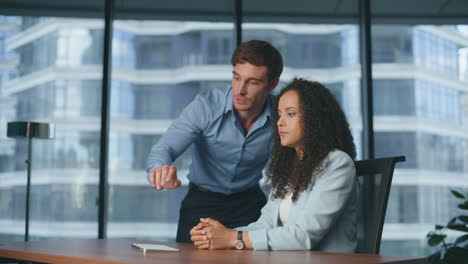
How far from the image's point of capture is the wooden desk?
50.4 inches

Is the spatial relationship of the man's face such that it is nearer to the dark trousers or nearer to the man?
the man

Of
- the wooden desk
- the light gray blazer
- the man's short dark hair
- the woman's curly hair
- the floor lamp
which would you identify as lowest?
the wooden desk

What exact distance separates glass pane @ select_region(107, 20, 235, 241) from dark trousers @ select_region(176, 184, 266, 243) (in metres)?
2.06

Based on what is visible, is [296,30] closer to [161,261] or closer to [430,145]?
[430,145]

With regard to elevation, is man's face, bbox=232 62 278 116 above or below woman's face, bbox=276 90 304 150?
above

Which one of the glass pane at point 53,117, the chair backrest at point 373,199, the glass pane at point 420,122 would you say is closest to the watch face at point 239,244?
the chair backrest at point 373,199

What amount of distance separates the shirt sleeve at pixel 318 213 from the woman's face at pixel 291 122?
183mm

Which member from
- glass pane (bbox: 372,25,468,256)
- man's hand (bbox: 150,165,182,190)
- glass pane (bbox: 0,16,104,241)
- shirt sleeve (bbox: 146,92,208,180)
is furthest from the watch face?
glass pane (bbox: 372,25,468,256)

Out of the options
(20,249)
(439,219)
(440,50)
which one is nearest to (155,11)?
(440,50)

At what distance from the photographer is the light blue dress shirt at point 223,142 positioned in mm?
2562

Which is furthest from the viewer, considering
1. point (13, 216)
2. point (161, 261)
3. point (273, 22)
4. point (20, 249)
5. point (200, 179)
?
point (273, 22)

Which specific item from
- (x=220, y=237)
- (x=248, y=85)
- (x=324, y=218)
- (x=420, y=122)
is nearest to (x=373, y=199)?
(x=324, y=218)

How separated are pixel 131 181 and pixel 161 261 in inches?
136

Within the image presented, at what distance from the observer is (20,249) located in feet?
5.31
